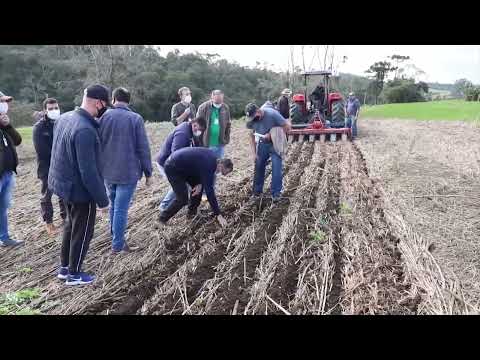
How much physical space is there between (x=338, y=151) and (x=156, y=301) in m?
8.15

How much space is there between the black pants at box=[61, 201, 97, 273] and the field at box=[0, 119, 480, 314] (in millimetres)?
246

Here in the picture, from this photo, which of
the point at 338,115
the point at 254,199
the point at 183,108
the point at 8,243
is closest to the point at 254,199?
the point at 254,199

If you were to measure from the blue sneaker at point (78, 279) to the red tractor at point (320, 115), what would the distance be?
9063mm

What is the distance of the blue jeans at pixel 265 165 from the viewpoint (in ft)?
18.8

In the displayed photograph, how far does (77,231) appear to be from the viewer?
11.1ft

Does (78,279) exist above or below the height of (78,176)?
below

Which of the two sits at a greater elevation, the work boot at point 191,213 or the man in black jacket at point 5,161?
the man in black jacket at point 5,161

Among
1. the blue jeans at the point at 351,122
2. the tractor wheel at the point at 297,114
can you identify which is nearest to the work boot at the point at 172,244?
the tractor wheel at the point at 297,114

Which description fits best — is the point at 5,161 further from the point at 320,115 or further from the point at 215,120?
the point at 320,115

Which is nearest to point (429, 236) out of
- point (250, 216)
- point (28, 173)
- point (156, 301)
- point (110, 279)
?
point (250, 216)

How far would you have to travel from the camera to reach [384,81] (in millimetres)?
58062

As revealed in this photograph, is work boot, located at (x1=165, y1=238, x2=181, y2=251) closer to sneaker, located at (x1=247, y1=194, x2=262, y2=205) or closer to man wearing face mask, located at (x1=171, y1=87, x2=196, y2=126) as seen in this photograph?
sneaker, located at (x1=247, y1=194, x2=262, y2=205)

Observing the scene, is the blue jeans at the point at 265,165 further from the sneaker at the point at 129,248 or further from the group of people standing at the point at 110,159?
the sneaker at the point at 129,248

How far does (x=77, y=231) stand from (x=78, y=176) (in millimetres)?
475
